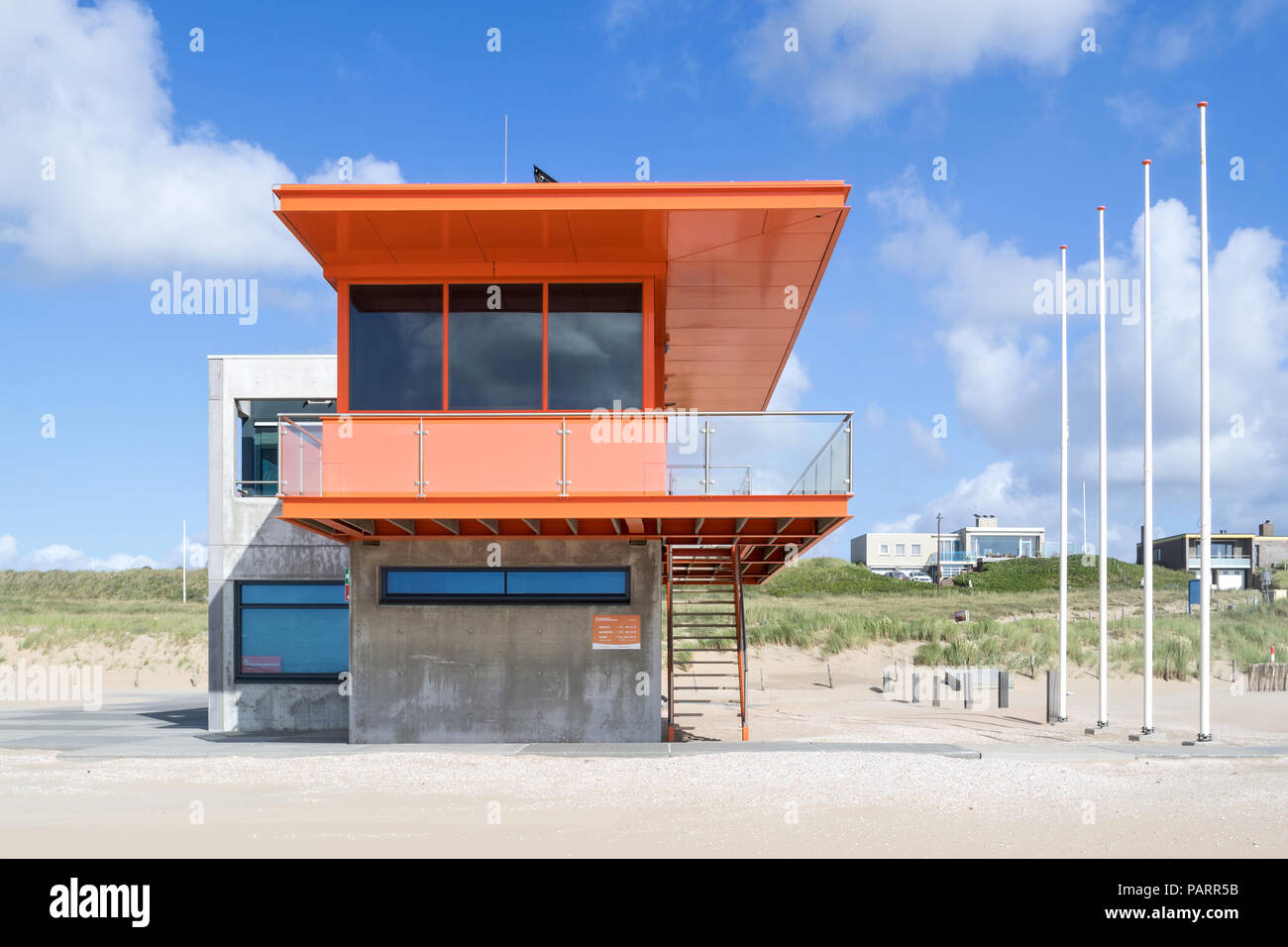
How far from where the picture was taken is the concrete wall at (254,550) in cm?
1870

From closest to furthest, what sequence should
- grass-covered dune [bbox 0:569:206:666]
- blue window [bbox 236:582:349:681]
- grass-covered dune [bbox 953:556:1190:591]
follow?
1. blue window [bbox 236:582:349:681]
2. grass-covered dune [bbox 0:569:206:666]
3. grass-covered dune [bbox 953:556:1190:591]

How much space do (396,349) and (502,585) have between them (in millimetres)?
3763

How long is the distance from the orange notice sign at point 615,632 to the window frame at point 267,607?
5.54 meters

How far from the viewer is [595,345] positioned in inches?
622

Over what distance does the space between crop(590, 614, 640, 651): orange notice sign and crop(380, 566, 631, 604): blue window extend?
284 mm

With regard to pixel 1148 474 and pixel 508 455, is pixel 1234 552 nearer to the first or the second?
pixel 1148 474

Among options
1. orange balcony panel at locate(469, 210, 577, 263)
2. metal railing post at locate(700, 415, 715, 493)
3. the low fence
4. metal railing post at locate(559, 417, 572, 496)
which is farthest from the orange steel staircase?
the low fence

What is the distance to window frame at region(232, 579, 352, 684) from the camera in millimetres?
18766

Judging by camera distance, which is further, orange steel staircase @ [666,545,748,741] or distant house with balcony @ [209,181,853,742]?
orange steel staircase @ [666,545,748,741]

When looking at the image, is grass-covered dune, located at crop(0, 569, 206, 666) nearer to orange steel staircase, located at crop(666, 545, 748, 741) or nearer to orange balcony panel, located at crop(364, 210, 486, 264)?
orange steel staircase, located at crop(666, 545, 748, 741)

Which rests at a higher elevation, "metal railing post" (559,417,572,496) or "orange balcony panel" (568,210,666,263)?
"orange balcony panel" (568,210,666,263)

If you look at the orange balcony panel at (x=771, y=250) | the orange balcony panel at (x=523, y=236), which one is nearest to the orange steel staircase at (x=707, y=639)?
the orange balcony panel at (x=771, y=250)

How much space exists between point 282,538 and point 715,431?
887 centimetres
